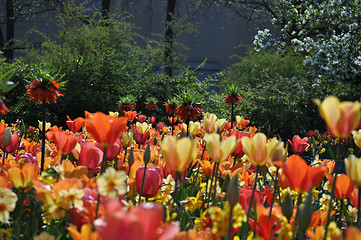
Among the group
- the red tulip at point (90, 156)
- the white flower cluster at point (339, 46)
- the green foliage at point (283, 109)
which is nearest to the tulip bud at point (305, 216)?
the red tulip at point (90, 156)

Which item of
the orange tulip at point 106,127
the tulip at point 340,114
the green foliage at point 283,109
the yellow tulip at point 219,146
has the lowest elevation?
the green foliage at point 283,109

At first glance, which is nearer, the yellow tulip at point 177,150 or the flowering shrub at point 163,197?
the flowering shrub at point 163,197

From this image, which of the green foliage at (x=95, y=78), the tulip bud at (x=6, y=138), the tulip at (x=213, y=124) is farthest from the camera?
the green foliage at (x=95, y=78)

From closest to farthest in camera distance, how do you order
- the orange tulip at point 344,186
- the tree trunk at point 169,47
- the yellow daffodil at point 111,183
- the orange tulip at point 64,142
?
the yellow daffodil at point 111,183, the orange tulip at point 344,186, the orange tulip at point 64,142, the tree trunk at point 169,47

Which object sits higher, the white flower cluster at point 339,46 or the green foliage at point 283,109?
the white flower cluster at point 339,46

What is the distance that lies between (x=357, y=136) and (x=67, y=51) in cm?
836

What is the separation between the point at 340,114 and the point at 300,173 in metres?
0.18

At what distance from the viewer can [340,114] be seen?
2.65 ft

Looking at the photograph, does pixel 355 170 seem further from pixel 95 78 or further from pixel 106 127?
pixel 95 78

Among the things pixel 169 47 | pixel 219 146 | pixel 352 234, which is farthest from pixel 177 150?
pixel 169 47

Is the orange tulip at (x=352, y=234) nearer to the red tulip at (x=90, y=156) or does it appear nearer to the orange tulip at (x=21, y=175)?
the orange tulip at (x=21, y=175)

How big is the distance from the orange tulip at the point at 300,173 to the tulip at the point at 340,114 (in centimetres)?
13

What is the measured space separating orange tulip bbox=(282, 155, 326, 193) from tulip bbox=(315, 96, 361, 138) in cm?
13

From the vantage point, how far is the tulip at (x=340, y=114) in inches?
31.3
